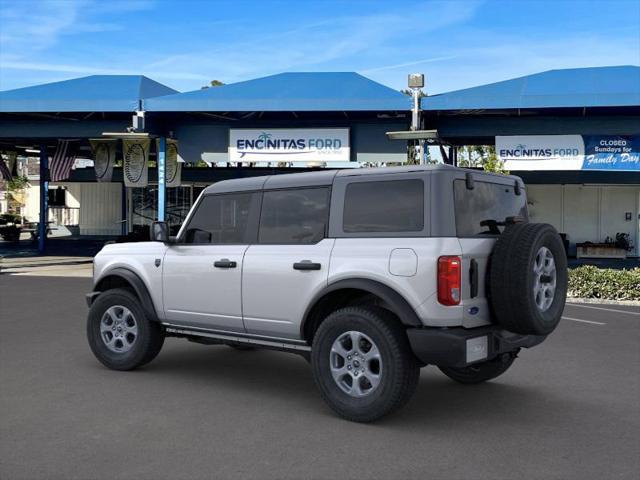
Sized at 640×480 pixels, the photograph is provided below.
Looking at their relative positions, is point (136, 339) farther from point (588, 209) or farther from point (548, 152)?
point (588, 209)

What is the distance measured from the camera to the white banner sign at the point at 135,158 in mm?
22500

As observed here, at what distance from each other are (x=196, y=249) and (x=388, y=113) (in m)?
14.8

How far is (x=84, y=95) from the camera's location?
826 inches

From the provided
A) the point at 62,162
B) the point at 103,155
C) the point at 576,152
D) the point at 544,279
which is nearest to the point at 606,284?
the point at 576,152

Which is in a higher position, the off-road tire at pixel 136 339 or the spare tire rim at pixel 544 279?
the spare tire rim at pixel 544 279

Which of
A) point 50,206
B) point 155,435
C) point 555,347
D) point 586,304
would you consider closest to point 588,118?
point 586,304

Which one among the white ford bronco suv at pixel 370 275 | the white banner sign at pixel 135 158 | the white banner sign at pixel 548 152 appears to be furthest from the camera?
the white banner sign at pixel 135 158

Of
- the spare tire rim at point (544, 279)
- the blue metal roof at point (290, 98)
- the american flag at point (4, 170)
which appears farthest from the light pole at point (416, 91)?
the american flag at point (4, 170)

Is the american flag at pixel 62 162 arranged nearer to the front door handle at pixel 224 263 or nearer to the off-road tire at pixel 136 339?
the off-road tire at pixel 136 339

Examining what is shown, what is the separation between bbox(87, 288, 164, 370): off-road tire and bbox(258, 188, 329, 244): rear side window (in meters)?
1.74

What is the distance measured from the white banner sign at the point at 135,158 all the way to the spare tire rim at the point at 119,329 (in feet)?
53.2

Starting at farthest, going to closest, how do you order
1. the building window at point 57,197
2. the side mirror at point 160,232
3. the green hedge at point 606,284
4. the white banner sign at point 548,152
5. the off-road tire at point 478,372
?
the building window at point 57,197
the white banner sign at point 548,152
the green hedge at point 606,284
the side mirror at point 160,232
the off-road tire at point 478,372

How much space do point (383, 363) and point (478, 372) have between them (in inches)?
66.6

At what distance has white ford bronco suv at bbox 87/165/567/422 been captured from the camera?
491 cm
